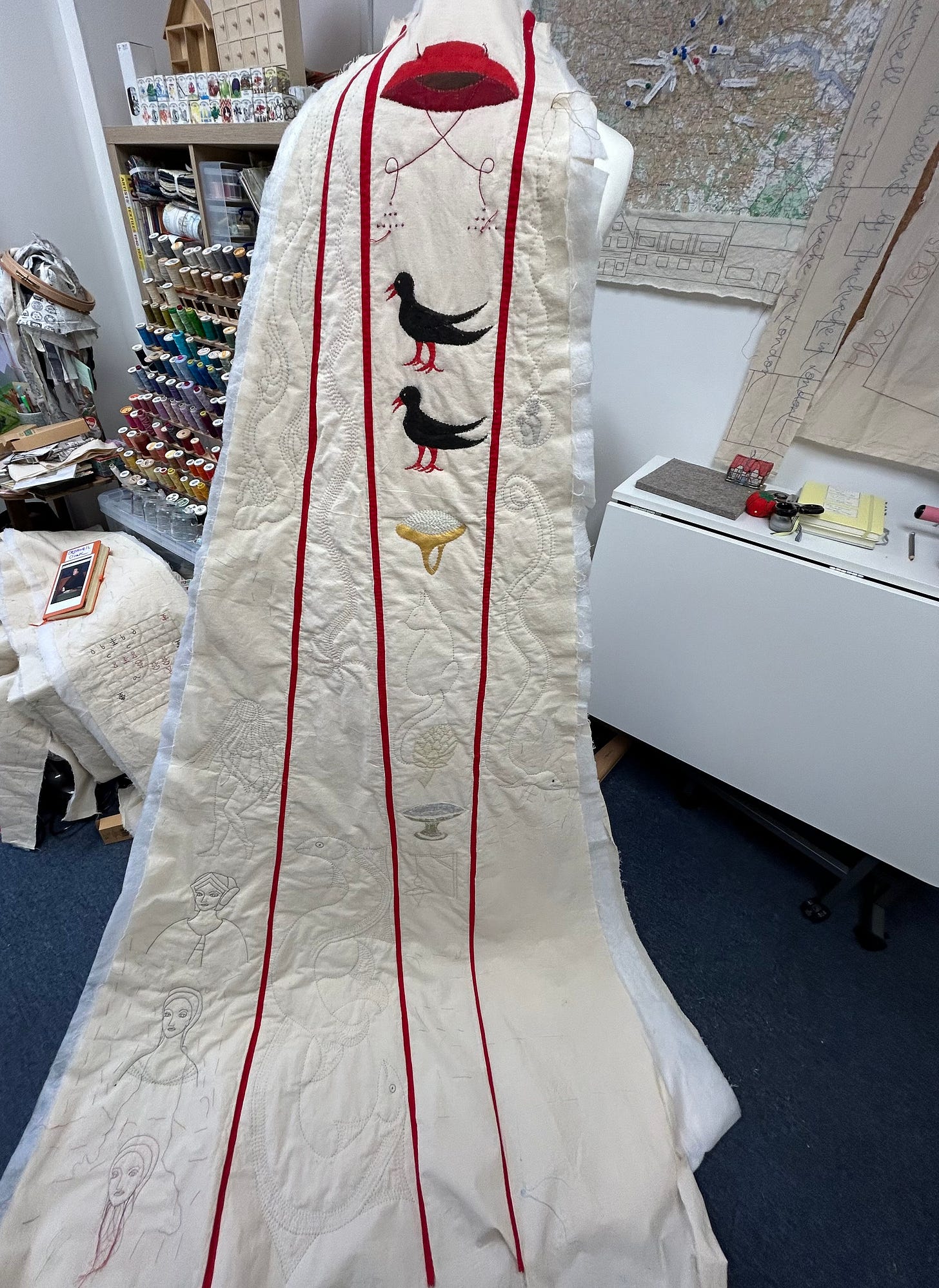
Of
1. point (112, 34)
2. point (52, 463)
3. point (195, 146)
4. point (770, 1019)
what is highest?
point (112, 34)

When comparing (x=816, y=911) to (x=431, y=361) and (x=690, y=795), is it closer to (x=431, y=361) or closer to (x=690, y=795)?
(x=690, y=795)

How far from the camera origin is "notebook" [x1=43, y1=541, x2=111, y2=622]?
1.40 m

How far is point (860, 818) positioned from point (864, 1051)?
481 millimetres

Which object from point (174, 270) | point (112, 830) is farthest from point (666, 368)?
point (112, 830)

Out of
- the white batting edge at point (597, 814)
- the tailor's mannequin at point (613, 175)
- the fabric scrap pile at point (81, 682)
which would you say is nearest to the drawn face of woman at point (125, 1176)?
the fabric scrap pile at point (81, 682)

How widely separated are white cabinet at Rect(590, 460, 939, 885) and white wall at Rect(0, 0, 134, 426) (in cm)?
182

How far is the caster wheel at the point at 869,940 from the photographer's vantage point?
139cm

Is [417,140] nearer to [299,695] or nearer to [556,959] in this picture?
[299,695]

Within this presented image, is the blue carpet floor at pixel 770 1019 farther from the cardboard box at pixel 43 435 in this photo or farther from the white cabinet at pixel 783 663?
the cardboard box at pixel 43 435

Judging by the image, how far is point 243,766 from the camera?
3.01ft

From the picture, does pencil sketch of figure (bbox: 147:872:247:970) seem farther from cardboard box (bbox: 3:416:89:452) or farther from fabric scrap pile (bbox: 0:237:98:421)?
fabric scrap pile (bbox: 0:237:98:421)

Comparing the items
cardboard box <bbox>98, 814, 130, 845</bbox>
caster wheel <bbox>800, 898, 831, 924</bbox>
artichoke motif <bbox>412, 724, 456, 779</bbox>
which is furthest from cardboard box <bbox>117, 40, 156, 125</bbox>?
caster wheel <bbox>800, 898, 831, 924</bbox>

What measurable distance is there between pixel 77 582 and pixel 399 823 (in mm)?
1072

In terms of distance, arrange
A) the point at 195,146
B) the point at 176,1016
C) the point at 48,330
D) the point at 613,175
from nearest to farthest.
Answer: the point at 613,175
the point at 176,1016
the point at 195,146
the point at 48,330
